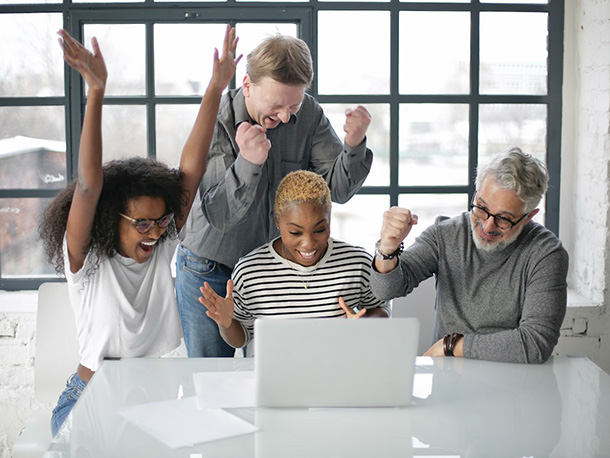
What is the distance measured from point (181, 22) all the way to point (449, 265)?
1.64m

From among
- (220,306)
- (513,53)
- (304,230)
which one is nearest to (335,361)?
(220,306)

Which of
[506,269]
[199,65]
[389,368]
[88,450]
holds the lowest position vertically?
[88,450]

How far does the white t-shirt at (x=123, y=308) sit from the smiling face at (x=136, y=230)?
0.20 feet

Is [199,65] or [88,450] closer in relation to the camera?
[88,450]

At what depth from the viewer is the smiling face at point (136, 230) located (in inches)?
75.2

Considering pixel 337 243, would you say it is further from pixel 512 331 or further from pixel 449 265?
pixel 512 331

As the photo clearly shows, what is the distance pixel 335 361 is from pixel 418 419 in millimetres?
216

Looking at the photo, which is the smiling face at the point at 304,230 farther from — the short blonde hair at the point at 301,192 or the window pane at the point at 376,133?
the window pane at the point at 376,133

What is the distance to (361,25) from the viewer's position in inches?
122

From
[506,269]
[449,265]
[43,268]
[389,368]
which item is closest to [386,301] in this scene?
[449,265]

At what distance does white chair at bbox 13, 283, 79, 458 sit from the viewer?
231 centimetres

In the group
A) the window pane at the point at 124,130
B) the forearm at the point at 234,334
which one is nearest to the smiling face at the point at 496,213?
the forearm at the point at 234,334

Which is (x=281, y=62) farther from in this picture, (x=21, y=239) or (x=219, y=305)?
(x=21, y=239)

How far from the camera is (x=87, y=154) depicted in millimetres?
1786
